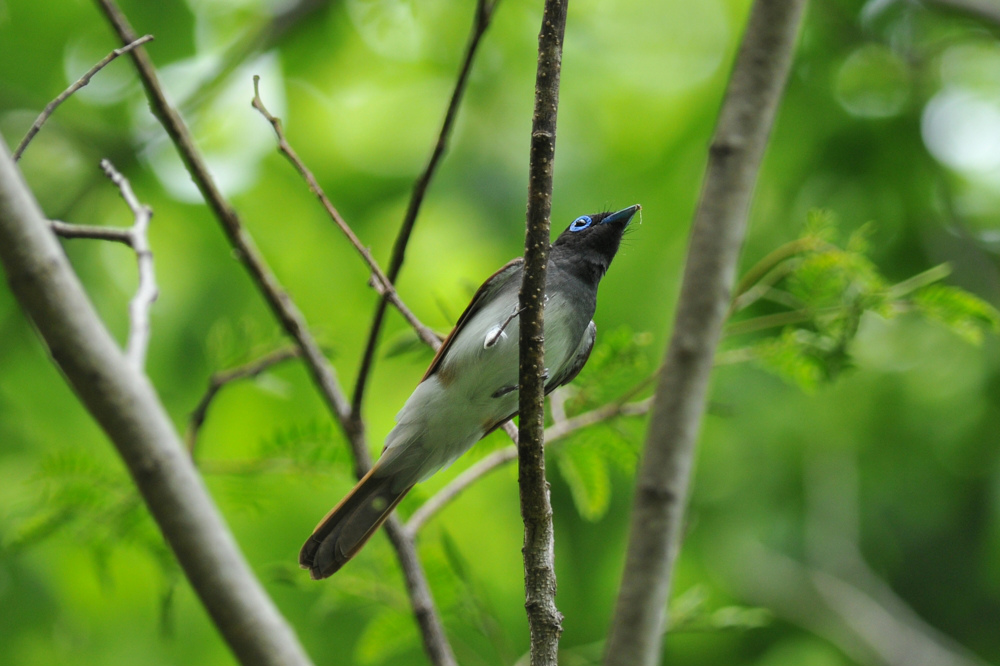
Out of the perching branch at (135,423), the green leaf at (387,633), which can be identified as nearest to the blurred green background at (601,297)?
the green leaf at (387,633)

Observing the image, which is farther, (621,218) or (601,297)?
(601,297)

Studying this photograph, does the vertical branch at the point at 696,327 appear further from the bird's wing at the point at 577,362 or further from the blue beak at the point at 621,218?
the bird's wing at the point at 577,362

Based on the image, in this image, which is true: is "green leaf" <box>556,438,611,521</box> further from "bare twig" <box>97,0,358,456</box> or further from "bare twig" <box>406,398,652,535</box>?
"bare twig" <box>97,0,358,456</box>

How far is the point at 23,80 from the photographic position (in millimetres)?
5434

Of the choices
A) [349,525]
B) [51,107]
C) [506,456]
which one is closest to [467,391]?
[506,456]

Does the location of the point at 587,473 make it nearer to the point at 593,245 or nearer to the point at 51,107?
the point at 593,245

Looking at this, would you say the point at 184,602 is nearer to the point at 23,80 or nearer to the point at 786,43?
the point at 23,80

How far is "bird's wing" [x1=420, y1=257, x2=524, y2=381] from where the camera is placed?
3104 mm

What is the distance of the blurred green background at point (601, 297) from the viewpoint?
17.5 ft

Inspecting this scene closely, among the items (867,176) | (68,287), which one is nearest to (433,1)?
(867,176)

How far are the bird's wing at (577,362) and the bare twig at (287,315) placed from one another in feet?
2.70

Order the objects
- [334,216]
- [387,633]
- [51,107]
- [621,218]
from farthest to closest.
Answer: [387,633] → [621,218] → [334,216] → [51,107]

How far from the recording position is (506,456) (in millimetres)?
3316

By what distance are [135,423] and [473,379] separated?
4.85 ft
